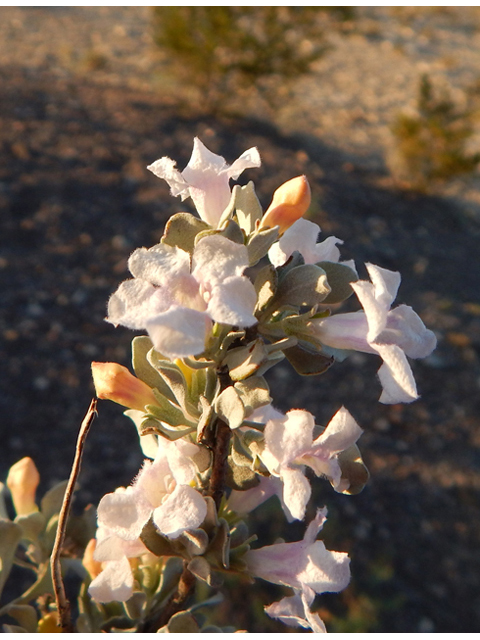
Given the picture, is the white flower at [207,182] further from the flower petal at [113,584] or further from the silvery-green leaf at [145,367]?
the flower petal at [113,584]

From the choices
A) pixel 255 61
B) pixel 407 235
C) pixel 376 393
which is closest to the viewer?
pixel 376 393

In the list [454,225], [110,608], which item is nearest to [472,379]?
[454,225]

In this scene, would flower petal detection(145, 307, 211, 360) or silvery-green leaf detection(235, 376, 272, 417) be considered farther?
silvery-green leaf detection(235, 376, 272, 417)

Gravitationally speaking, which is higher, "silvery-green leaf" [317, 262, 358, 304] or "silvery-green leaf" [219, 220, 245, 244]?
"silvery-green leaf" [219, 220, 245, 244]

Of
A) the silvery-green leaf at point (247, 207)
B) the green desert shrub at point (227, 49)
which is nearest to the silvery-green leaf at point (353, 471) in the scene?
the silvery-green leaf at point (247, 207)

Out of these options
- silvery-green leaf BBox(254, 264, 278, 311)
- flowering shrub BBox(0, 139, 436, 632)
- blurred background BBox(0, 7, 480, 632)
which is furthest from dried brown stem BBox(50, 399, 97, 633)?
blurred background BBox(0, 7, 480, 632)

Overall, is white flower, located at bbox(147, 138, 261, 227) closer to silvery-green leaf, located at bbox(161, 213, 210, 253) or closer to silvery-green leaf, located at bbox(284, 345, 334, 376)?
silvery-green leaf, located at bbox(161, 213, 210, 253)

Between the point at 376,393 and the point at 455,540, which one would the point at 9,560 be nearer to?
the point at 455,540
